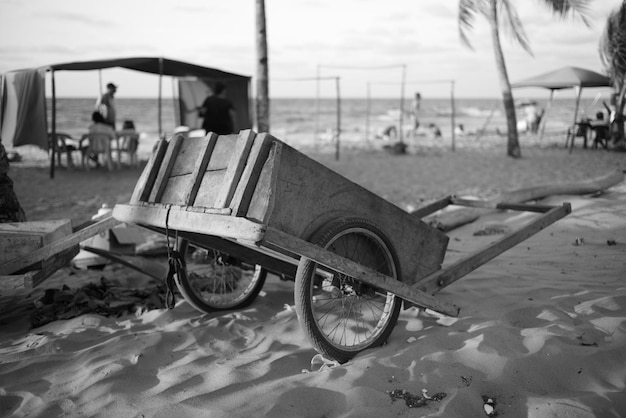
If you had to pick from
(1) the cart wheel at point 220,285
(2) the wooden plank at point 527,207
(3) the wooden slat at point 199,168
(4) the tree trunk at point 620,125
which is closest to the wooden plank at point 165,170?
(3) the wooden slat at point 199,168

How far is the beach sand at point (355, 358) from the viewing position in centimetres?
239

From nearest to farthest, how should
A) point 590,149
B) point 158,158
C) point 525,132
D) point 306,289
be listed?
point 306,289 → point 158,158 → point 590,149 → point 525,132

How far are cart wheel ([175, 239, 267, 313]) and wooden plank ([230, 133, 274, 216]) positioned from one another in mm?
1305

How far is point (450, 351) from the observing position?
9.25 feet

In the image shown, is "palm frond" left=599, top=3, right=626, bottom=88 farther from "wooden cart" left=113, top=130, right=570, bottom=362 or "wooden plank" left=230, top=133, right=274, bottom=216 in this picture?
"wooden plank" left=230, top=133, right=274, bottom=216

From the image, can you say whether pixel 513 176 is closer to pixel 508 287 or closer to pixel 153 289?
pixel 508 287

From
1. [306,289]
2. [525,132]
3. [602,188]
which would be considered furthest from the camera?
[525,132]

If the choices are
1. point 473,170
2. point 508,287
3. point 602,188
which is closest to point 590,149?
point 473,170

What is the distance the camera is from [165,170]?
3084 millimetres

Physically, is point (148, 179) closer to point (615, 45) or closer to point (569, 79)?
point (615, 45)

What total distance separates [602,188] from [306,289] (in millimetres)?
6130

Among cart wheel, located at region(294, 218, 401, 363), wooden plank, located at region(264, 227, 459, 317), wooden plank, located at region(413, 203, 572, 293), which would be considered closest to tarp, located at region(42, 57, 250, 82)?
cart wheel, located at region(294, 218, 401, 363)

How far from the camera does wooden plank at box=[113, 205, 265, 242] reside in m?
2.35

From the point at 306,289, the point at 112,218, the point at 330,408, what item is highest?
the point at 112,218
